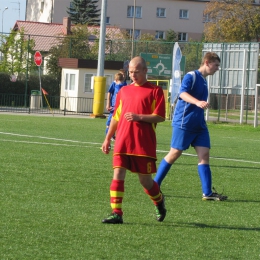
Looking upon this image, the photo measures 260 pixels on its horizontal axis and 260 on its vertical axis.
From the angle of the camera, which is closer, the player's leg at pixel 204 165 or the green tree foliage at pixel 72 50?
the player's leg at pixel 204 165

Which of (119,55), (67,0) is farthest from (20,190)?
(67,0)

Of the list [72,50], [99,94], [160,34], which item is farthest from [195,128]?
[160,34]

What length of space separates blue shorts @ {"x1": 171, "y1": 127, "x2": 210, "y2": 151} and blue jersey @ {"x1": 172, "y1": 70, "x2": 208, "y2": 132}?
60mm

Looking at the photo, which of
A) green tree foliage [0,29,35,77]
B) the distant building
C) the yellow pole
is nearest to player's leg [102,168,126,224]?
the yellow pole

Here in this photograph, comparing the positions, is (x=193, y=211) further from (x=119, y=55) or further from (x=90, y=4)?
(x=90, y=4)

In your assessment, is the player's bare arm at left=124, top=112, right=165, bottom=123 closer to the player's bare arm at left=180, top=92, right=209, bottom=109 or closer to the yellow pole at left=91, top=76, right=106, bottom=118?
the player's bare arm at left=180, top=92, right=209, bottom=109

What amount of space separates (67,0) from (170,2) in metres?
13.6

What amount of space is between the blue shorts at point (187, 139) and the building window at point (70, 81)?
35327 mm

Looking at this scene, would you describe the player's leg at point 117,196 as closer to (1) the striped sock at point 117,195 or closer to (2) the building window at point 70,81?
(1) the striped sock at point 117,195

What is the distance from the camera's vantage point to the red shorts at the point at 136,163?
7.67 metres

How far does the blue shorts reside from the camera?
9852mm

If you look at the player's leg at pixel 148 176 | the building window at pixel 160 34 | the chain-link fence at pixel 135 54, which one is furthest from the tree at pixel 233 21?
the player's leg at pixel 148 176

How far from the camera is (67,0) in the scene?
3698 inches

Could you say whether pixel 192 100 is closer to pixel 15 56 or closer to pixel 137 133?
pixel 137 133
